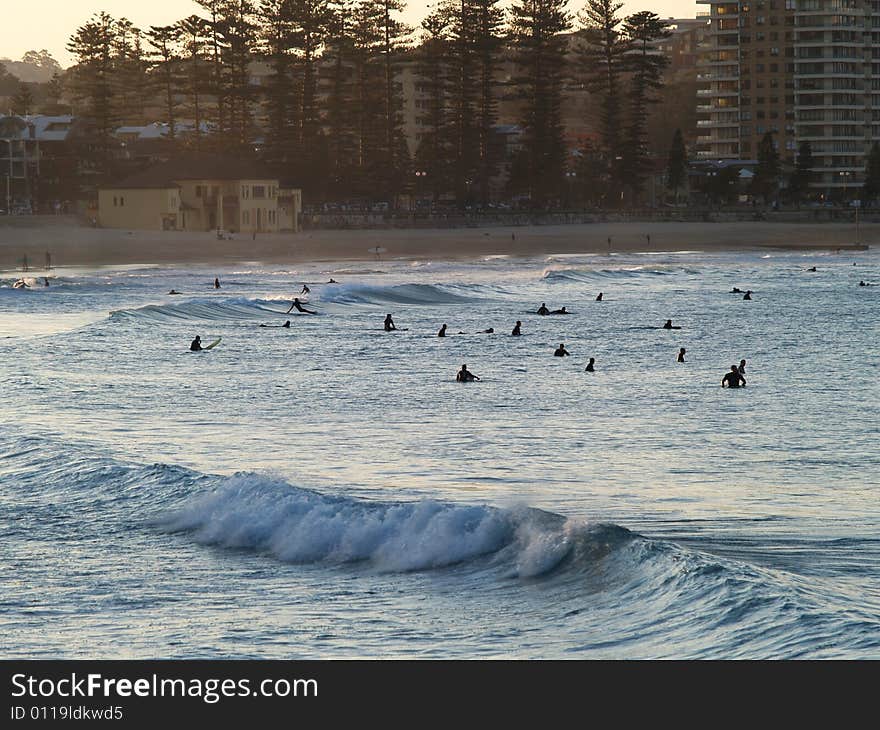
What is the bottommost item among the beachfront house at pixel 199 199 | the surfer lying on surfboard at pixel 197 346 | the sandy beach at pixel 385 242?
the surfer lying on surfboard at pixel 197 346

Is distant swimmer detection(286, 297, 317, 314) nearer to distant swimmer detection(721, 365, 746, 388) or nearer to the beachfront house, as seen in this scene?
distant swimmer detection(721, 365, 746, 388)

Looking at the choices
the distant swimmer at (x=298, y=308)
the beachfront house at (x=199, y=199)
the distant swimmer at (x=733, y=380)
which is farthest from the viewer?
the beachfront house at (x=199, y=199)

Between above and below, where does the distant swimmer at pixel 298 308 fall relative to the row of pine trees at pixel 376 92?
below

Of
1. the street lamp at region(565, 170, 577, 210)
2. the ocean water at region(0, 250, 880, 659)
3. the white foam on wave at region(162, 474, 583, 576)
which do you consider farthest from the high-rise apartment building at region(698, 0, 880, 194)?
the white foam on wave at region(162, 474, 583, 576)

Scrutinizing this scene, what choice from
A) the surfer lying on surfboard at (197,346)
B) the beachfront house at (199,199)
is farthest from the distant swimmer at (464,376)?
the beachfront house at (199,199)

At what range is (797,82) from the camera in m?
135

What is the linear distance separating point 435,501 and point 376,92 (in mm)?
83646

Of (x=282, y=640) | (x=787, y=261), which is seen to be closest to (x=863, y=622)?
(x=282, y=640)

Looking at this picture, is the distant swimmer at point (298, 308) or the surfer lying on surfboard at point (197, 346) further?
the distant swimmer at point (298, 308)

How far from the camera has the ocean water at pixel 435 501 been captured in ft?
31.0

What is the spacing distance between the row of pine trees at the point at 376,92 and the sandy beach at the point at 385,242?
533cm

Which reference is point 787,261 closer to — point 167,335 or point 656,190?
point 167,335

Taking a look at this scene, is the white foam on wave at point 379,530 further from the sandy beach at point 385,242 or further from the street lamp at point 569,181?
the street lamp at point 569,181

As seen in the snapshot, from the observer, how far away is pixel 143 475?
14.2 metres
